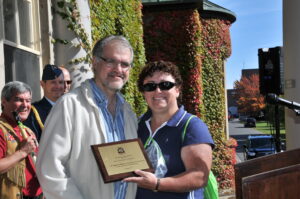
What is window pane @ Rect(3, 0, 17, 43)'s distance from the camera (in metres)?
4.12

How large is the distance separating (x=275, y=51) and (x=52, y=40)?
178 inches

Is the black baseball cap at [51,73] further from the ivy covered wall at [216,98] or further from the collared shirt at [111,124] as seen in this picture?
the ivy covered wall at [216,98]

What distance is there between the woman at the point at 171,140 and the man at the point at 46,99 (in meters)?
1.14

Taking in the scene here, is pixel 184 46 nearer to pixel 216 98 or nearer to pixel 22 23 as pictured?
pixel 216 98

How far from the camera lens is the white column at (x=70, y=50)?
15.5ft

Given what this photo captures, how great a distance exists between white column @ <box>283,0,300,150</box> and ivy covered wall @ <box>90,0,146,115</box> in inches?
110

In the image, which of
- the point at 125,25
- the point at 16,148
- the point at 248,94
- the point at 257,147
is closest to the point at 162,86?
the point at 16,148

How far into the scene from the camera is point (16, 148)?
2.70 metres

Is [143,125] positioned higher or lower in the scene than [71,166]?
higher

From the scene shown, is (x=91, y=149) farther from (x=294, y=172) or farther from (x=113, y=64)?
(x=294, y=172)

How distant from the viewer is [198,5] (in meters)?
10.7

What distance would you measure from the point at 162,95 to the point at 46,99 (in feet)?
4.92

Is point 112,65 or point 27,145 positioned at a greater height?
point 112,65

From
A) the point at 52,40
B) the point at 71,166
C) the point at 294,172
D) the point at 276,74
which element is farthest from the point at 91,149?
the point at 276,74
